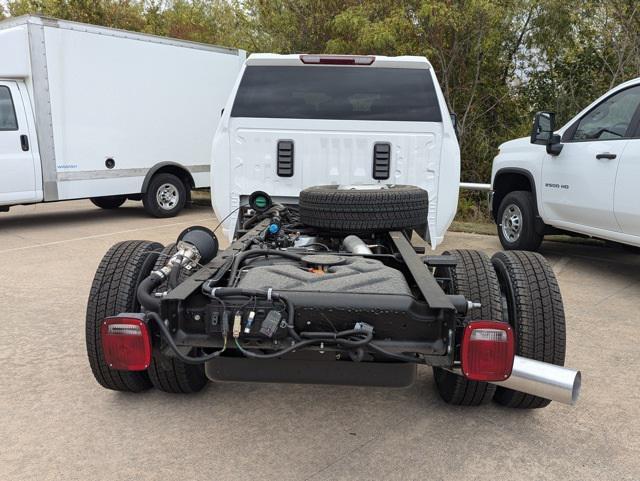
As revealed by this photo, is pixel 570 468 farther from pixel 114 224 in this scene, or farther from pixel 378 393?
pixel 114 224

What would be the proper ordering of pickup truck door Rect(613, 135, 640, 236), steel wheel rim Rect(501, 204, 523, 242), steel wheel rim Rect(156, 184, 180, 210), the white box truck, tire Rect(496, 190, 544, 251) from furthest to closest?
steel wheel rim Rect(156, 184, 180, 210), the white box truck, steel wheel rim Rect(501, 204, 523, 242), tire Rect(496, 190, 544, 251), pickup truck door Rect(613, 135, 640, 236)

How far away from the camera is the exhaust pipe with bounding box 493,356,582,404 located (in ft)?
6.96

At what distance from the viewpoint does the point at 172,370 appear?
2842 millimetres

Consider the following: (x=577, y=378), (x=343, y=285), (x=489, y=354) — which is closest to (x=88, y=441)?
(x=343, y=285)

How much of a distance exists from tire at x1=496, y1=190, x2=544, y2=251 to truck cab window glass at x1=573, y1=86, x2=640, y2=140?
3.47ft

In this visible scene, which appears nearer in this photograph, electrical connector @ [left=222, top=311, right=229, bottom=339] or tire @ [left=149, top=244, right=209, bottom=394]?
electrical connector @ [left=222, top=311, right=229, bottom=339]

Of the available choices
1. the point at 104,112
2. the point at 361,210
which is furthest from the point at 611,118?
the point at 104,112

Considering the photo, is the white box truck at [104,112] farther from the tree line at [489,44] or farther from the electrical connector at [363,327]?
the electrical connector at [363,327]

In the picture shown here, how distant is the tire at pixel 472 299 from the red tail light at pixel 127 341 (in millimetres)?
1423

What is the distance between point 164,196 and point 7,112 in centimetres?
290

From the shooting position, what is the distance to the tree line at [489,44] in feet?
34.0

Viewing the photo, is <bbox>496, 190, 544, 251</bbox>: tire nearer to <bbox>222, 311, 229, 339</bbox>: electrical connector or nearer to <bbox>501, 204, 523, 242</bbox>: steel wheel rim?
<bbox>501, 204, 523, 242</bbox>: steel wheel rim

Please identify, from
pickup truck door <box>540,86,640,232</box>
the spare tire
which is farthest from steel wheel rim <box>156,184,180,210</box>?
the spare tire

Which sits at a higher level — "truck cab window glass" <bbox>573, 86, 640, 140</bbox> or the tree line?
the tree line
